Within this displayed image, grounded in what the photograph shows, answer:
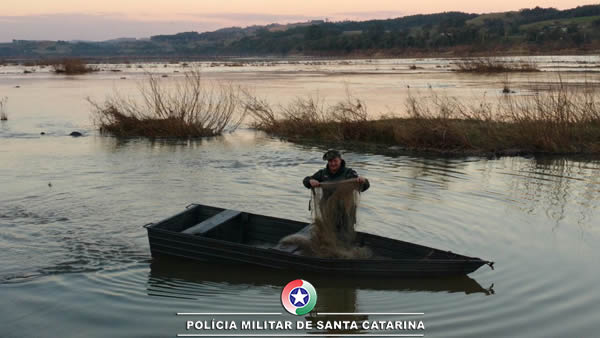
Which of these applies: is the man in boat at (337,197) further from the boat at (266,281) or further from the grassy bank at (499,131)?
the grassy bank at (499,131)

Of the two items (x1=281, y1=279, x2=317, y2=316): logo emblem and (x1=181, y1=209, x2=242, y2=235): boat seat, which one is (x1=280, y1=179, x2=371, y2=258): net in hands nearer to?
(x1=281, y1=279, x2=317, y2=316): logo emblem

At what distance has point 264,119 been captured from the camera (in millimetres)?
23938

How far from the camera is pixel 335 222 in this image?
876 centimetres

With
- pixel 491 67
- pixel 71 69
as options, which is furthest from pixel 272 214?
pixel 71 69

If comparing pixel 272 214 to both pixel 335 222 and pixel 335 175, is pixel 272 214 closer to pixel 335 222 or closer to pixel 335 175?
pixel 335 222

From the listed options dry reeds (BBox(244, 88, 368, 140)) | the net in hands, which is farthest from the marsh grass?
the net in hands

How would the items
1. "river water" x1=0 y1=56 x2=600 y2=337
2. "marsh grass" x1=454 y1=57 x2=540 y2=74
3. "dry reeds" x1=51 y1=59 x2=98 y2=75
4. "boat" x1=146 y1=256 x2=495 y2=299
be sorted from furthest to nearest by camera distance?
"dry reeds" x1=51 y1=59 x2=98 y2=75 < "marsh grass" x1=454 y1=57 x2=540 y2=74 < "boat" x1=146 y1=256 x2=495 y2=299 < "river water" x1=0 y1=56 x2=600 y2=337

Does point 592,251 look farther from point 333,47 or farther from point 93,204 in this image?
point 333,47

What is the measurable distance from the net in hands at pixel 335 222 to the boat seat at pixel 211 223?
1564 mm

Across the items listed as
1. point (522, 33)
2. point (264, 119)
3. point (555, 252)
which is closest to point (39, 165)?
point (264, 119)

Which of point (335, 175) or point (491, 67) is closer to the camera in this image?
point (335, 175)

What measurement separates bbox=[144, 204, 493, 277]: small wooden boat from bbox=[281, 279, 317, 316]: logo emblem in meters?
0.28

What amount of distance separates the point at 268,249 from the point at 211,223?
1.47 m

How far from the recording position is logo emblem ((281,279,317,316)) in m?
7.91
